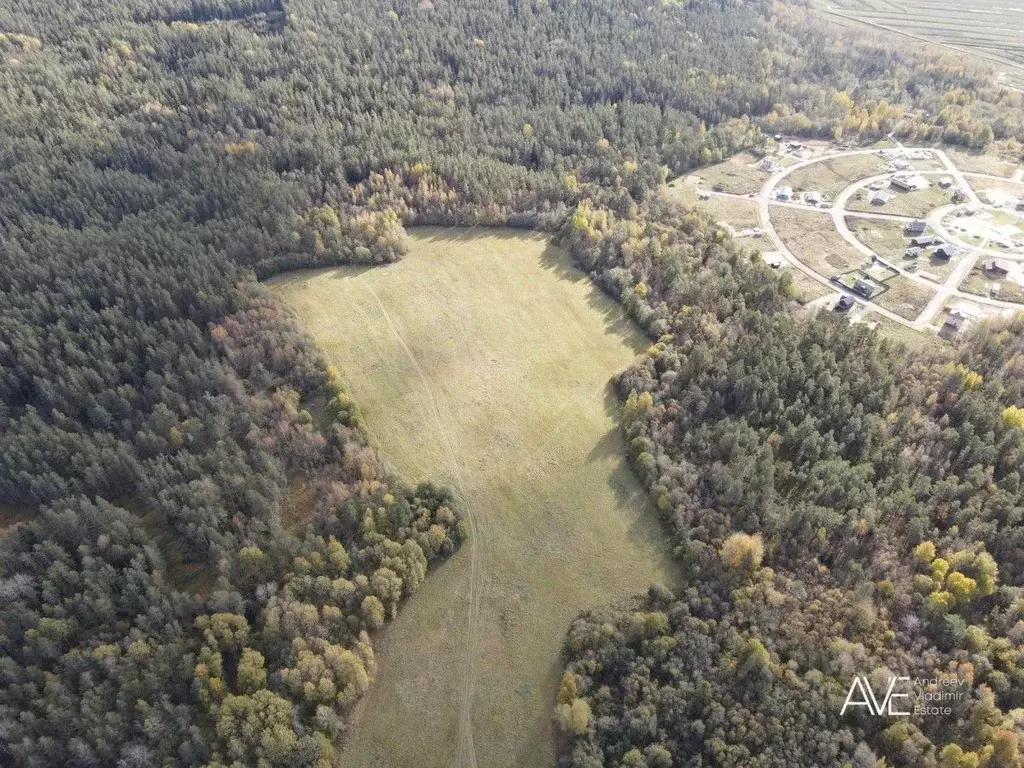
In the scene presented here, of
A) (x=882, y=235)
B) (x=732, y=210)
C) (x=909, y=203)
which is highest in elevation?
(x=732, y=210)

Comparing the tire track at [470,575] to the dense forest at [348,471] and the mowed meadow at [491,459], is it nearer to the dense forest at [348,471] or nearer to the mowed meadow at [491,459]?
the mowed meadow at [491,459]

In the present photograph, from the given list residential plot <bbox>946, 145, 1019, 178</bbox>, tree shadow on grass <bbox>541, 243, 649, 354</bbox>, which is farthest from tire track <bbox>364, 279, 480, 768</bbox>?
residential plot <bbox>946, 145, 1019, 178</bbox>

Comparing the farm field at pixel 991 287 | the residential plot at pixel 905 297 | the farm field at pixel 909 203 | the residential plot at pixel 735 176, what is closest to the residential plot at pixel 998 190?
the farm field at pixel 909 203

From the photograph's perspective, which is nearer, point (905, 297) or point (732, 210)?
point (905, 297)

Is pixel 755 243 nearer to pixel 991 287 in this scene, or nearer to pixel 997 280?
pixel 991 287

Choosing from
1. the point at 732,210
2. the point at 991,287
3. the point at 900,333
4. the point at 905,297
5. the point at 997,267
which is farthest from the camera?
the point at 732,210

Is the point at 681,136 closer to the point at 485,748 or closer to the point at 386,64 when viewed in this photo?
the point at 386,64

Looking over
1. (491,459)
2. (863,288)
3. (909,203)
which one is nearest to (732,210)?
(863,288)

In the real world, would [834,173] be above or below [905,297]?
above
